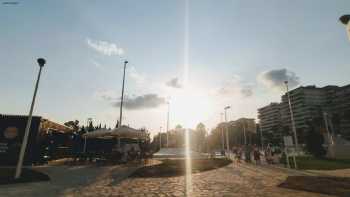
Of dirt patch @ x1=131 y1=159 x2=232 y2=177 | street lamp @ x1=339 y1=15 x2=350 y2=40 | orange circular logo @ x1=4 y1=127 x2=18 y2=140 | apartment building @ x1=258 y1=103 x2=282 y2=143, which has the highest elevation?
apartment building @ x1=258 y1=103 x2=282 y2=143

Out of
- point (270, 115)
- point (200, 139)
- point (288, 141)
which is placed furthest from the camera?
point (270, 115)

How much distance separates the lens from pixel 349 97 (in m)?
113

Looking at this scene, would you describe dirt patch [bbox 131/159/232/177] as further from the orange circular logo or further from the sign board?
the orange circular logo

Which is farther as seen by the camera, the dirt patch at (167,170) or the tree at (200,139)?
the tree at (200,139)

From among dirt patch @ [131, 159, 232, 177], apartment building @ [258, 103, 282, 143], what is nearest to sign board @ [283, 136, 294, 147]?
dirt patch @ [131, 159, 232, 177]

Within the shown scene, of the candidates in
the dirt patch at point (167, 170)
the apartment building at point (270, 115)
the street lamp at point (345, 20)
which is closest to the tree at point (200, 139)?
the dirt patch at point (167, 170)

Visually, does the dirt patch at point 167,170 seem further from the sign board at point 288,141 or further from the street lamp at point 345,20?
the street lamp at point 345,20

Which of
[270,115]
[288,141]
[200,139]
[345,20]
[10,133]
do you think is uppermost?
[270,115]

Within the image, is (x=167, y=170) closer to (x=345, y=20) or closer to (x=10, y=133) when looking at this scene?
(x=345, y=20)

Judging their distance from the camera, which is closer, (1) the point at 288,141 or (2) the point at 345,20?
(2) the point at 345,20

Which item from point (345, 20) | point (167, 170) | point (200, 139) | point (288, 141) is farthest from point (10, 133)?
point (200, 139)

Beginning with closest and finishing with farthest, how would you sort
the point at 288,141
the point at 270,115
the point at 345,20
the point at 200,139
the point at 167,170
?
the point at 345,20 < the point at 167,170 < the point at 288,141 < the point at 200,139 < the point at 270,115

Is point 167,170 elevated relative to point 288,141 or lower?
lower

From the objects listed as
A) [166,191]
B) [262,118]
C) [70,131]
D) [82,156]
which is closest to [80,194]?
[166,191]
